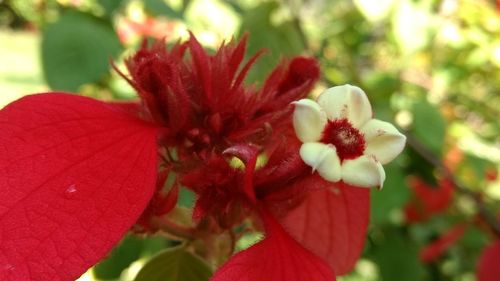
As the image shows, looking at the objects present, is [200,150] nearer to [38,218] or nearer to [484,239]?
[38,218]

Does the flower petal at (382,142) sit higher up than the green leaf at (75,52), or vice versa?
the green leaf at (75,52)

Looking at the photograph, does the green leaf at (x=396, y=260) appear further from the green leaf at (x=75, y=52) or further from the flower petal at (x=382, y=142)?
the flower petal at (x=382, y=142)

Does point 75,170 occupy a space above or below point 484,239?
above

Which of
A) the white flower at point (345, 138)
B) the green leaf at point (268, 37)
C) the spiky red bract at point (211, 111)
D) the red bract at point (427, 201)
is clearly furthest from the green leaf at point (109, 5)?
the red bract at point (427, 201)

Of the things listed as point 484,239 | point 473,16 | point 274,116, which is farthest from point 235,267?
point 484,239

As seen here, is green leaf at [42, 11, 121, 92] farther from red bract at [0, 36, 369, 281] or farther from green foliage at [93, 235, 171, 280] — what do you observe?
red bract at [0, 36, 369, 281]

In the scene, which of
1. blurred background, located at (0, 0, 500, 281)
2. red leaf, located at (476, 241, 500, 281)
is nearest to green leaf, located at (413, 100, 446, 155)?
blurred background, located at (0, 0, 500, 281)
